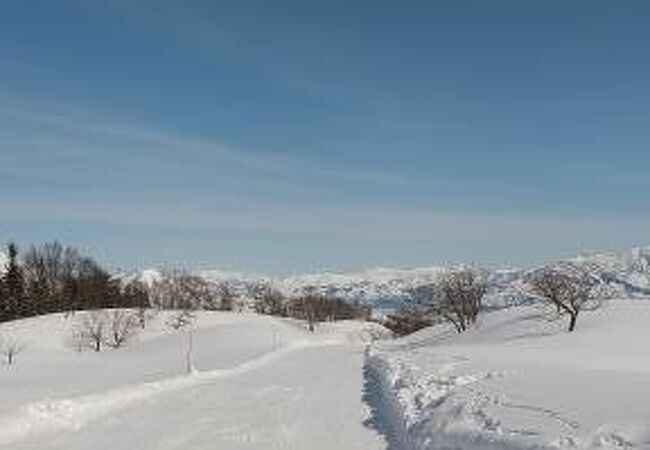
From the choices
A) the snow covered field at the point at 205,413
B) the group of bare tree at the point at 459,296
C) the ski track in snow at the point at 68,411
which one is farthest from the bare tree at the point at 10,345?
the ski track in snow at the point at 68,411

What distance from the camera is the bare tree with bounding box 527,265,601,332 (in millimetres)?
80750

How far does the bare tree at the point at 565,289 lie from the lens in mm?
80750

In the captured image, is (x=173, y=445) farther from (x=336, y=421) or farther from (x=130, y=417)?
(x=130, y=417)

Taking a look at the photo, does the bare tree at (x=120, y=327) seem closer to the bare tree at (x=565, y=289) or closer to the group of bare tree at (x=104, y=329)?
the group of bare tree at (x=104, y=329)

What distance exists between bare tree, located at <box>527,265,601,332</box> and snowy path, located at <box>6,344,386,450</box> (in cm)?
4042

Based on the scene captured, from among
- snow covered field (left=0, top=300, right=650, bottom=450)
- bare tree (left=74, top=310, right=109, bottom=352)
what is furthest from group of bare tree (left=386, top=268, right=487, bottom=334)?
bare tree (left=74, top=310, right=109, bottom=352)

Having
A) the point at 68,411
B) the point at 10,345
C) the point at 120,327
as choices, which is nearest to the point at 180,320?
the point at 120,327

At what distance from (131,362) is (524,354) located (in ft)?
172

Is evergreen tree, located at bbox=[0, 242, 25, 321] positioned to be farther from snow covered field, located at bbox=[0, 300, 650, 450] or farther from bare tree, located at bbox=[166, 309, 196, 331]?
snow covered field, located at bbox=[0, 300, 650, 450]

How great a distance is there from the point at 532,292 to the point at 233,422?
6522cm

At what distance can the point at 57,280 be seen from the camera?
168 metres

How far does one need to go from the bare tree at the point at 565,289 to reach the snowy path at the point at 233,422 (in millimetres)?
40417

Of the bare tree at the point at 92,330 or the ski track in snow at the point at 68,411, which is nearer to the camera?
the ski track in snow at the point at 68,411

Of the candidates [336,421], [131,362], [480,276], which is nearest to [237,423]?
[336,421]
